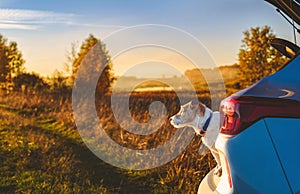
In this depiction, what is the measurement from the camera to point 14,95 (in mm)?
13750

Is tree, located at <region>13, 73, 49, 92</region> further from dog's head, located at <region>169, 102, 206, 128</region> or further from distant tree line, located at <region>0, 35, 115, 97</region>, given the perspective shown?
dog's head, located at <region>169, 102, 206, 128</region>

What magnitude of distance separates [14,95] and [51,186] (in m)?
7.83

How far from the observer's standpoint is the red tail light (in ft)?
8.36

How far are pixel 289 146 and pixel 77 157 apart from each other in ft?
18.9

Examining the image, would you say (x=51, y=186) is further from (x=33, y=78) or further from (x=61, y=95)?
(x=33, y=78)

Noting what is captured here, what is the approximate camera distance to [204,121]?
5586 millimetres

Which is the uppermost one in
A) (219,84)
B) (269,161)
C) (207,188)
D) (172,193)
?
(219,84)

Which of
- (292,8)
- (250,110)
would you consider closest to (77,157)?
(292,8)

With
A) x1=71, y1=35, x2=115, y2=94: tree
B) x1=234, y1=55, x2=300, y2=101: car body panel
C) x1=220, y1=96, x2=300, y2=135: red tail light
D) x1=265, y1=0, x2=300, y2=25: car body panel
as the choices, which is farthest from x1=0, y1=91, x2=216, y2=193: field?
x1=234, y1=55, x2=300, y2=101: car body panel

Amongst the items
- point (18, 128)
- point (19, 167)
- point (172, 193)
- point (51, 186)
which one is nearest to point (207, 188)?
point (172, 193)

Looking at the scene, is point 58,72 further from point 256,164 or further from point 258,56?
point 256,164

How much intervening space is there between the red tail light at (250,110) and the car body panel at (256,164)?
0.15 feet

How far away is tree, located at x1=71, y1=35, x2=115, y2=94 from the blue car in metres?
10.0

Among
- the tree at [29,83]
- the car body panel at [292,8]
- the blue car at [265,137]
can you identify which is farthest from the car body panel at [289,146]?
the tree at [29,83]
